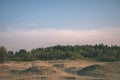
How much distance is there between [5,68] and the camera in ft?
179

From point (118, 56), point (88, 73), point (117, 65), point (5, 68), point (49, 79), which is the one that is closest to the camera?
point (49, 79)

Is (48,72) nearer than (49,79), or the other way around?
(49,79)

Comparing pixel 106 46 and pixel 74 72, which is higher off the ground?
pixel 106 46

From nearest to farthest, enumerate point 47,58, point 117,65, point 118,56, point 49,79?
1. point 49,79
2. point 117,65
3. point 118,56
4. point 47,58

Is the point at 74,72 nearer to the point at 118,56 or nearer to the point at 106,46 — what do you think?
the point at 118,56

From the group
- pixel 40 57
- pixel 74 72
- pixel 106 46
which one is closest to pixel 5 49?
pixel 40 57

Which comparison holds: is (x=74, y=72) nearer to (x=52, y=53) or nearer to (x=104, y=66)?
(x=104, y=66)

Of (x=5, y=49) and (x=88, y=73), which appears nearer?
(x=88, y=73)

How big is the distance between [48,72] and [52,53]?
49356 millimetres

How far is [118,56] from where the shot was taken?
Result: 83562mm

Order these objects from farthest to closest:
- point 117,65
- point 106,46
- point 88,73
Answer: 1. point 106,46
2. point 117,65
3. point 88,73

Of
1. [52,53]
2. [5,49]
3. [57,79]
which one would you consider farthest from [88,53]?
[57,79]

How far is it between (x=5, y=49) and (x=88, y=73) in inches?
1804

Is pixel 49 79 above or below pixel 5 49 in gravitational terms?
below
